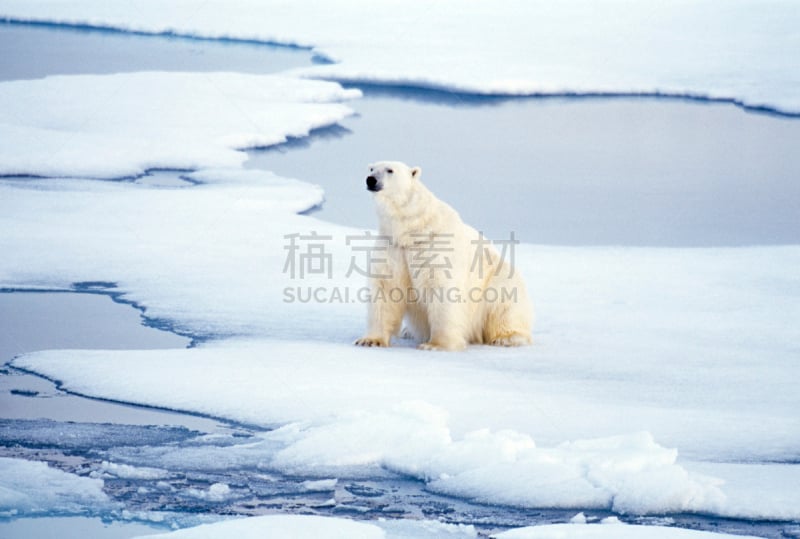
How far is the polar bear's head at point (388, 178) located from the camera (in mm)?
5621

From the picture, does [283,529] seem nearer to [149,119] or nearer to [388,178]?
[388,178]

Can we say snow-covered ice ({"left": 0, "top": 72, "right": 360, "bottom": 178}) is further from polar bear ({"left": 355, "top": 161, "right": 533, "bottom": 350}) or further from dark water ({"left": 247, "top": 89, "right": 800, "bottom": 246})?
polar bear ({"left": 355, "top": 161, "right": 533, "bottom": 350})

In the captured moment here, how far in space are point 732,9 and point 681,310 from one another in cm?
1596

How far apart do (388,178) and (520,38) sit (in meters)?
13.7

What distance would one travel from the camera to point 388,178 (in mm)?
5637

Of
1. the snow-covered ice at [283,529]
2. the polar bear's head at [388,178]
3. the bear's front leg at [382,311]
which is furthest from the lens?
the bear's front leg at [382,311]

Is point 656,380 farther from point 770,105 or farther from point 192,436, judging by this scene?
point 770,105

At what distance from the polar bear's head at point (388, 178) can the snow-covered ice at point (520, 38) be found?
1028 cm

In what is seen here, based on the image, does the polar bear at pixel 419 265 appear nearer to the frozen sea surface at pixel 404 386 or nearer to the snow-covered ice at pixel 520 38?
the frozen sea surface at pixel 404 386

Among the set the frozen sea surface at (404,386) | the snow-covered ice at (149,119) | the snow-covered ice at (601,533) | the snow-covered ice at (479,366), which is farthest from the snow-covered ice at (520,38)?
the snow-covered ice at (601,533)

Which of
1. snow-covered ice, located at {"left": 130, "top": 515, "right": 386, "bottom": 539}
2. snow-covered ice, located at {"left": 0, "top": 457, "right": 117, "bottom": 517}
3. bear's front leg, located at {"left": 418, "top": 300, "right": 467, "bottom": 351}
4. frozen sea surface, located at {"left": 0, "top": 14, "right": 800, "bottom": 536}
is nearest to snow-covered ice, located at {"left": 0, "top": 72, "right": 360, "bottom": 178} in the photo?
frozen sea surface, located at {"left": 0, "top": 14, "right": 800, "bottom": 536}

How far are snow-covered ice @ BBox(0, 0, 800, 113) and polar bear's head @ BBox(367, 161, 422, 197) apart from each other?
10.3 m

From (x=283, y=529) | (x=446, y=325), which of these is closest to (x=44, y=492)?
(x=283, y=529)

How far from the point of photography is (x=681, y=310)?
688cm
